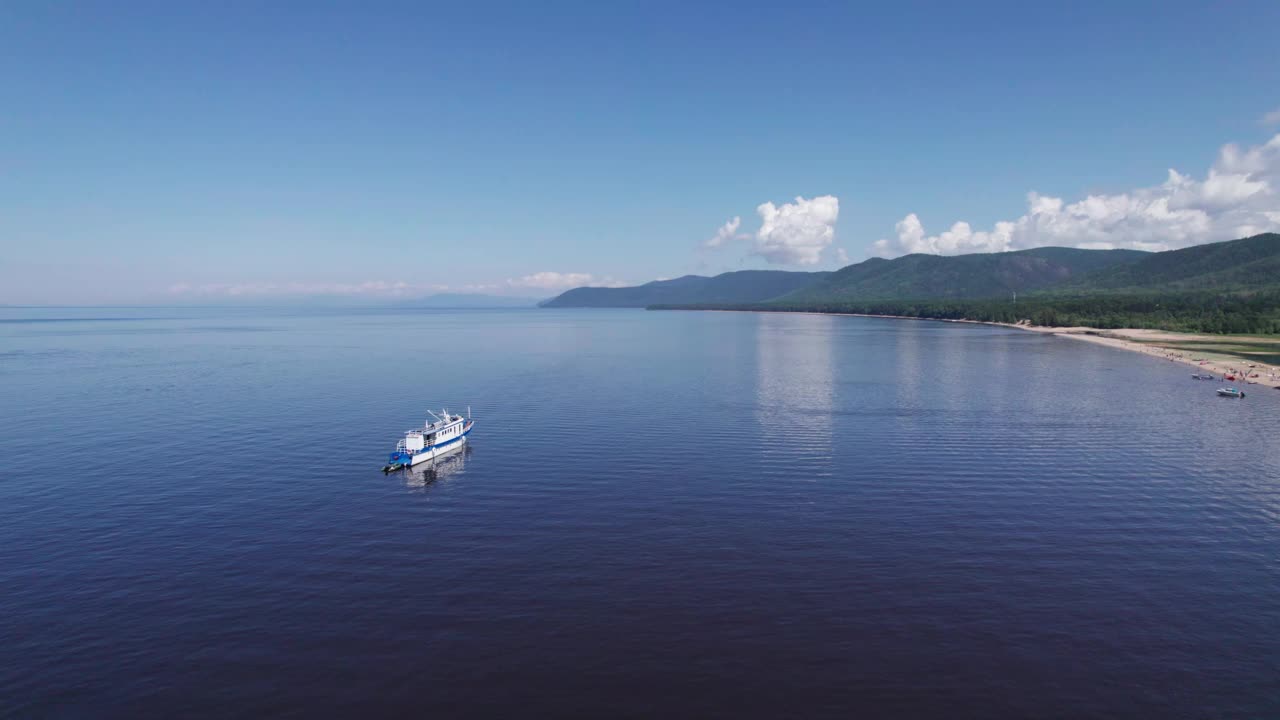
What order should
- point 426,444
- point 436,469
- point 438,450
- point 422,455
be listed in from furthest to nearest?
point 438,450
point 426,444
point 422,455
point 436,469

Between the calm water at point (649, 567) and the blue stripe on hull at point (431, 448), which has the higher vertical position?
the blue stripe on hull at point (431, 448)

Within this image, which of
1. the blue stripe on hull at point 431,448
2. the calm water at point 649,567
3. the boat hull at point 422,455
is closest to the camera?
the calm water at point 649,567

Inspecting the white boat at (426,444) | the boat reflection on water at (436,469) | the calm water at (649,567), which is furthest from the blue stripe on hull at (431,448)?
the calm water at (649,567)

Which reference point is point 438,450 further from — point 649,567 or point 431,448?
point 649,567

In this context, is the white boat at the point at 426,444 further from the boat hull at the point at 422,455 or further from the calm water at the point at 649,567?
the calm water at the point at 649,567

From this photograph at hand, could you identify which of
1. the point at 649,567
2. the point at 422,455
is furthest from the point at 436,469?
the point at 649,567

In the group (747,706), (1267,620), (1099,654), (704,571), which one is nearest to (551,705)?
(747,706)

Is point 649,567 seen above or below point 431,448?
below
